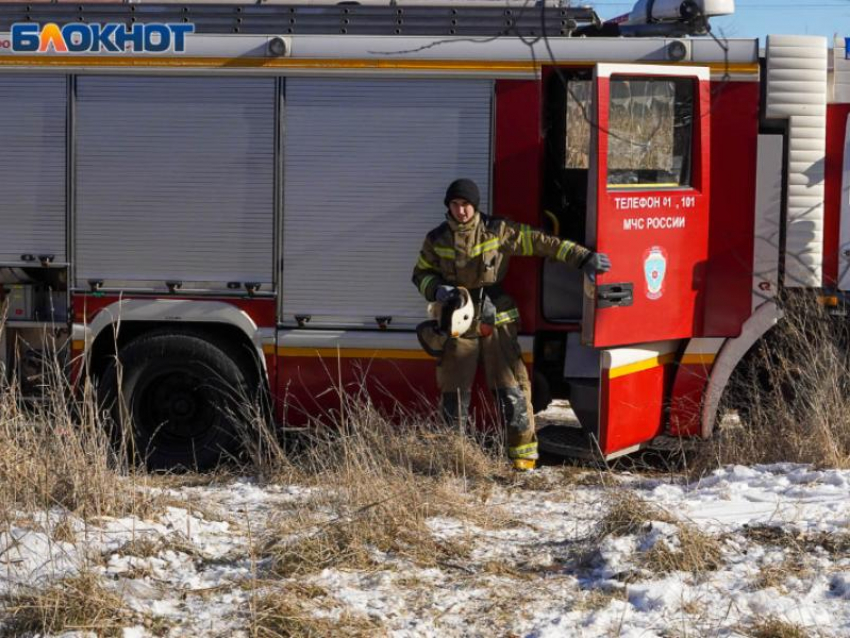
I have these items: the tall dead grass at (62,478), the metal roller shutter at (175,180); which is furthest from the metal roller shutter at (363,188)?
the tall dead grass at (62,478)

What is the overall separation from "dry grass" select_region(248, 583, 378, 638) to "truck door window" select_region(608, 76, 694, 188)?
3298 millimetres

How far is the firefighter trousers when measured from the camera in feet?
25.0

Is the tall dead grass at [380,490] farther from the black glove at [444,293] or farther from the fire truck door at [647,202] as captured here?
the fire truck door at [647,202]

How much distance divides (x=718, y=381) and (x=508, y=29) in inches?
92.6

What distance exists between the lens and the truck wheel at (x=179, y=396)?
7.91m

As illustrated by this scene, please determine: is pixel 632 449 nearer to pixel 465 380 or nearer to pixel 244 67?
pixel 465 380

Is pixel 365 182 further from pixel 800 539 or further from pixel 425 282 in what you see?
pixel 800 539

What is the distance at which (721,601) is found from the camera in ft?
16.6

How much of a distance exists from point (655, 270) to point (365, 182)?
A: 1715 millimetres

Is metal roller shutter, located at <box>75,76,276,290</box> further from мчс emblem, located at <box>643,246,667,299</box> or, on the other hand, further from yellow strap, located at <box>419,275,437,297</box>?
мчс emblem, located at <box>643,246,667,299</box>

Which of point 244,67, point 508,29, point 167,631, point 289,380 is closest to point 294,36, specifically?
point 244,67

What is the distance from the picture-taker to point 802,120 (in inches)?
297

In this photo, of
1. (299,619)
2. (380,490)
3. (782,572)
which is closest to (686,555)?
(782,572)

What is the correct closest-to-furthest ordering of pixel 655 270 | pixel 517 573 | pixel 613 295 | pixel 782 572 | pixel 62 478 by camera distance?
1. pixel 782 572
2. pixel 517 573
3. pixel 62 478
4. pixel 613 295
5. pixel 655 270
